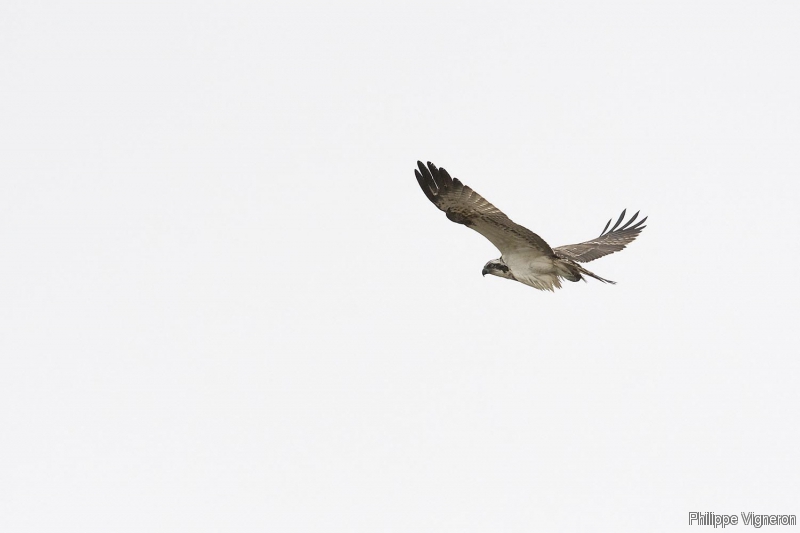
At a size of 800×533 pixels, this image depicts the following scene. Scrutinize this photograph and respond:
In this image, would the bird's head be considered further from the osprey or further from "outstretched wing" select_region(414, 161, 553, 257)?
"outstretched wing" select_region(414, 161, 553, 257)

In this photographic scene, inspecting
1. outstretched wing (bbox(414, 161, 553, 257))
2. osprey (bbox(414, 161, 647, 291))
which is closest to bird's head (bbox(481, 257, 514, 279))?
osprey (bbox(414, 161, 647, 291))

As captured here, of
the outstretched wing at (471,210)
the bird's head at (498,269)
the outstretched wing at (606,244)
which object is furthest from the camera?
the outstretched wing at (606,244)

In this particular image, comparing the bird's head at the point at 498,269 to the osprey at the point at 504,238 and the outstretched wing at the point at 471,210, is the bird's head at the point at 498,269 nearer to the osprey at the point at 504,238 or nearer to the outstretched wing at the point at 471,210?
the osprey at the point at 504,238

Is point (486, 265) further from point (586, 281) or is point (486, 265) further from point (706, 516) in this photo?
point (706, 516)

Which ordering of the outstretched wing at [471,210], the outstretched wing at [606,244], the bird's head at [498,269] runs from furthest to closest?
the outstretched wing at [606,244]
the bird's head at [498,269]
the outstretched wing at [471,210]

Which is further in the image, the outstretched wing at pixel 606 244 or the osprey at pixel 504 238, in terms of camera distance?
the outstretched wing at pixel 606 244

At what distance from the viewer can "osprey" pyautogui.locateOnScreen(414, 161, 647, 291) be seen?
53.9ft

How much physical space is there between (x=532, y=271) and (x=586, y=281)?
31.7 inches

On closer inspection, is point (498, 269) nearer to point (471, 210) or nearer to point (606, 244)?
point (471, 210)

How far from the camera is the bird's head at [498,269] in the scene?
18.3m

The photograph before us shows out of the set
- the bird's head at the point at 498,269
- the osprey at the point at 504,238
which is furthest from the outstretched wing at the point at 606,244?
the bird's head at the point at 498,269

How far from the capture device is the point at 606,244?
68.2ft

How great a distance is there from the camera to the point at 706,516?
66.4ft

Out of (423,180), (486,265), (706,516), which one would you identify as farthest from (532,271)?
(706,516)
